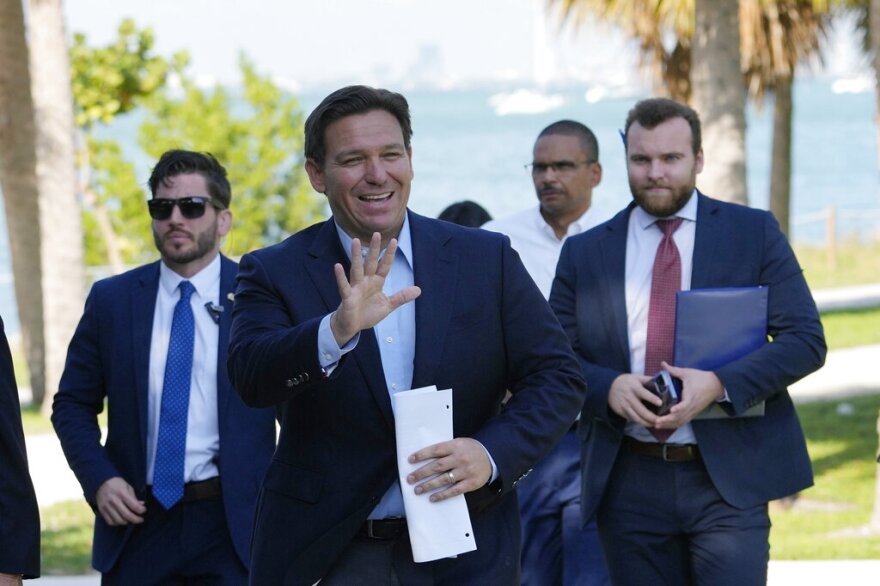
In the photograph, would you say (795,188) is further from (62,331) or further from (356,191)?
(356,191)

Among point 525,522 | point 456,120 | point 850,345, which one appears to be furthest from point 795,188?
point 456,120

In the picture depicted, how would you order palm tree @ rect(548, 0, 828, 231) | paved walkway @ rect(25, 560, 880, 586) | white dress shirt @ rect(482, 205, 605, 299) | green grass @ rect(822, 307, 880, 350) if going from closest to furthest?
white dress shirt @ rect(482, 205, 605, 299) < paved walkway @ rect(25, 560, 880, 586) < palm tree @ rect(548, 0, 828, 231) < green grass @ rect(822, 307, 880, 350)

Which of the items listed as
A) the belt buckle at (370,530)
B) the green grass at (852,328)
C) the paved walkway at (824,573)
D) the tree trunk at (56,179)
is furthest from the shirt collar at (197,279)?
the green grass at (852,328)

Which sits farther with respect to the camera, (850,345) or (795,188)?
(795,188)

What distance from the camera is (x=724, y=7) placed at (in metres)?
10.1

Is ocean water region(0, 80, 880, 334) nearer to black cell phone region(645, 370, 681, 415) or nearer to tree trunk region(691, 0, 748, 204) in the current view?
tree trunk region(691, 0, 748, 204)

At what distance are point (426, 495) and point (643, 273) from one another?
1926mm

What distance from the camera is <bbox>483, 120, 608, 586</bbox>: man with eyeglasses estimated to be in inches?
260

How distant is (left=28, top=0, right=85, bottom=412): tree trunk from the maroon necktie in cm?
1058

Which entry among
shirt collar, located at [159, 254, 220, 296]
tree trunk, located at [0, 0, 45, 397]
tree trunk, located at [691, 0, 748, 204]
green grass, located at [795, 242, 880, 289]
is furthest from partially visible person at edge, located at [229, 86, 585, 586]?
green grass, located at [795, 242, 880, 289]

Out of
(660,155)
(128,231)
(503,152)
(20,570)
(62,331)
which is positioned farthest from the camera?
(503,152)

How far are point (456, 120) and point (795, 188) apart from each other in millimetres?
94032

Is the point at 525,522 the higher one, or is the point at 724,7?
the point at 724,7

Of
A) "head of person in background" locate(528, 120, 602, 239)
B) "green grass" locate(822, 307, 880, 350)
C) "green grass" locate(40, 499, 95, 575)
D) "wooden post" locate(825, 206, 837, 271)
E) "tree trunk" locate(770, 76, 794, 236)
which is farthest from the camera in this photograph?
"wooden post" locate(825, 206, 837, 271)
